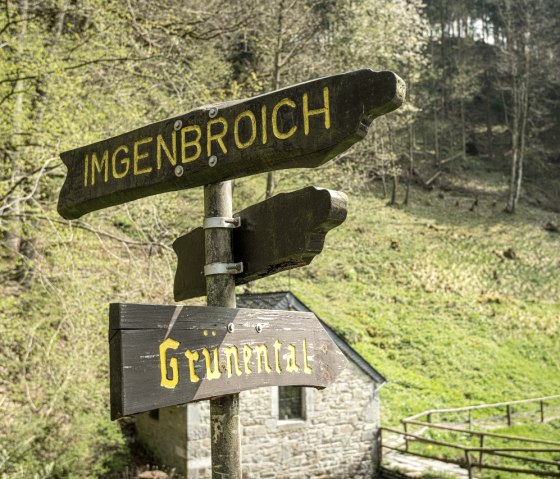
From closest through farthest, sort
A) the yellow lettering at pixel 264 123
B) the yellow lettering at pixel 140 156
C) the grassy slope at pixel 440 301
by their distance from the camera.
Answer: the yellow lettering at pixel 264 123
the yellow lettering at pixel 140 156
the grassy slope at pixel 440 301

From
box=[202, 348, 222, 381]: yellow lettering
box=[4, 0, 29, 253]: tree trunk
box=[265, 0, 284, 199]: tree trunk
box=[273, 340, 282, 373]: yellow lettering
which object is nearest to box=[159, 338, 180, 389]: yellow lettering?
box=[202, 348, 222, 381]: yellow lettering

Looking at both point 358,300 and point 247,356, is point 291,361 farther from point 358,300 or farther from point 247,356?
point 358,300

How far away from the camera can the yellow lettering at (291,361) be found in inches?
99.8

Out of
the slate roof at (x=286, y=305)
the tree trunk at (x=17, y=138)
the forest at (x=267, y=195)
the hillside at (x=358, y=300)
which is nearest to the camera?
the tree trunk at (x=17, y=138)

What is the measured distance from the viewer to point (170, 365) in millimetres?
Answer: 2086

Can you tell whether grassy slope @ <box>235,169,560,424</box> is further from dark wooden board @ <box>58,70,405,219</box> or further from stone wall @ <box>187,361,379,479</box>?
dark wooden board @ <box>58,70,405,219</box>

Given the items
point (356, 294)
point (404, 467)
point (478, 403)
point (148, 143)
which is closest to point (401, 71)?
point (356, 294)

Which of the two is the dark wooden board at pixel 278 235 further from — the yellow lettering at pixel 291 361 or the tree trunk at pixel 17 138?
the tree trunk at pixel 17 138

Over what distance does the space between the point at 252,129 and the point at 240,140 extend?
0.07m

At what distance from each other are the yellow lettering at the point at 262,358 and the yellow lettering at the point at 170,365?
15.9 inches

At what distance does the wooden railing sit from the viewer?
11.3m

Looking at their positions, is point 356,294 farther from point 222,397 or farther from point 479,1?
point 479,1

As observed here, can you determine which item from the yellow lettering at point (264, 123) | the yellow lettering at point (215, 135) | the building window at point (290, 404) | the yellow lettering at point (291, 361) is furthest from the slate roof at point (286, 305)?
the yellow lettering at point (264, 123)

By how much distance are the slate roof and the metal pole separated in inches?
379
